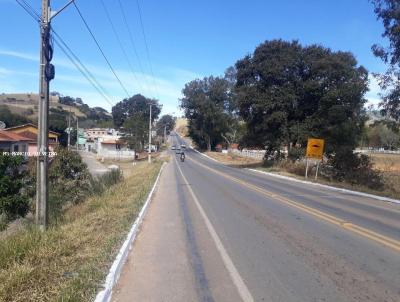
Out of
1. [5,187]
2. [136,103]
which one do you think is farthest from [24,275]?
[136,103]

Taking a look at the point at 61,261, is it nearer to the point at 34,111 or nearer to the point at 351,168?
the point at 351,168

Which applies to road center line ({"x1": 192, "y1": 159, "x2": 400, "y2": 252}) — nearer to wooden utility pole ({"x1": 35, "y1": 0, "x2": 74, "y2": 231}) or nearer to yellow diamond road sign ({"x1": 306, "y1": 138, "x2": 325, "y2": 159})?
wooden utility pole ({"x1": 35, "y1": 0, "x2": 74, "y2": 231})

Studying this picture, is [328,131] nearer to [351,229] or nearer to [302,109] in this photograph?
[302,109]

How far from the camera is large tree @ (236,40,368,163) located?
150 ft

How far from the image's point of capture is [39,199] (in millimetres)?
11734

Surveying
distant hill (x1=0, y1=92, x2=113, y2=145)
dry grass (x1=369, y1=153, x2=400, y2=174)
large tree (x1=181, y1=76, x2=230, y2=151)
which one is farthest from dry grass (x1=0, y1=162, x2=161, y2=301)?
large tree (x1=181, y1=76, x2=230, y2=151)

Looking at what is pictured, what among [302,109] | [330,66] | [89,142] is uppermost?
[330,66]

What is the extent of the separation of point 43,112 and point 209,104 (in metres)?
93.8

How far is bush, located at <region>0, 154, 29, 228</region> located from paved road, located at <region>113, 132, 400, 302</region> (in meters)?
8.20

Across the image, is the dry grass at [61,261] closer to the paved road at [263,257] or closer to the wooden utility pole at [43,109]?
the paved road at [263,257]

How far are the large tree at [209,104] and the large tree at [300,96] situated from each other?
174 feet

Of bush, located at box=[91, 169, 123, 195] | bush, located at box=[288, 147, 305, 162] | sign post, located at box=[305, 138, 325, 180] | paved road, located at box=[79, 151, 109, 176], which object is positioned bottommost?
paved road, located at box=[79, 151, 109, 176]

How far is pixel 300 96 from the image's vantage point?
159 ft

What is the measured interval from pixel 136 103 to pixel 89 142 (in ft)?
176
